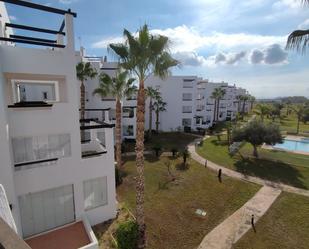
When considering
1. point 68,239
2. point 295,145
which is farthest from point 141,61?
point 295,145

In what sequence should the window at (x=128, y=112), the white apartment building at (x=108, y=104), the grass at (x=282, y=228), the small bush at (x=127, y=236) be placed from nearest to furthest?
the small bush at (x=127, y=236) < the grass at (x=282, y=228) < the white apartment building at (x=108, y=104) < the window at (x=128, y=112)

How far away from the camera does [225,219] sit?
1418 cm

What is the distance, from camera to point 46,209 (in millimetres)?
10211

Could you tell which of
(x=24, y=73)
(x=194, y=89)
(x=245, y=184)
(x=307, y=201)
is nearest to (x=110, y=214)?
(x=24, y=73)

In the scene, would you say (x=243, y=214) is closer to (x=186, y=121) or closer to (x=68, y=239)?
(x=68, y=239)

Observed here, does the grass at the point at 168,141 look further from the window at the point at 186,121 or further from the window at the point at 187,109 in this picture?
the window at the point at 187,109

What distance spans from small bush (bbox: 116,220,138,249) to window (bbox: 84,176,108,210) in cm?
231

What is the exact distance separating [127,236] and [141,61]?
30.0ft

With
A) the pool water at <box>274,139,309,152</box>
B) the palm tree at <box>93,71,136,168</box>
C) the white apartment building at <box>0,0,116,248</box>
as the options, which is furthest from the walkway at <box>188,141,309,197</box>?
the pool water at <box>274,139,309,152</box>

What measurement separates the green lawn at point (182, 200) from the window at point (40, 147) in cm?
692

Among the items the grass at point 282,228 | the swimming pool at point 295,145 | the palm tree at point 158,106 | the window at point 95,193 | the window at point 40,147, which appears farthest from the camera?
the palm tree at point 158,106

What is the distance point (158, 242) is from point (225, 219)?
546 centimetres

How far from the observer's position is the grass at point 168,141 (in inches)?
1216

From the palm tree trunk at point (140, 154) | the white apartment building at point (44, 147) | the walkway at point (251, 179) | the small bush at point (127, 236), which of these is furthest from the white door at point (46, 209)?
the walkway at point (251, 179)
